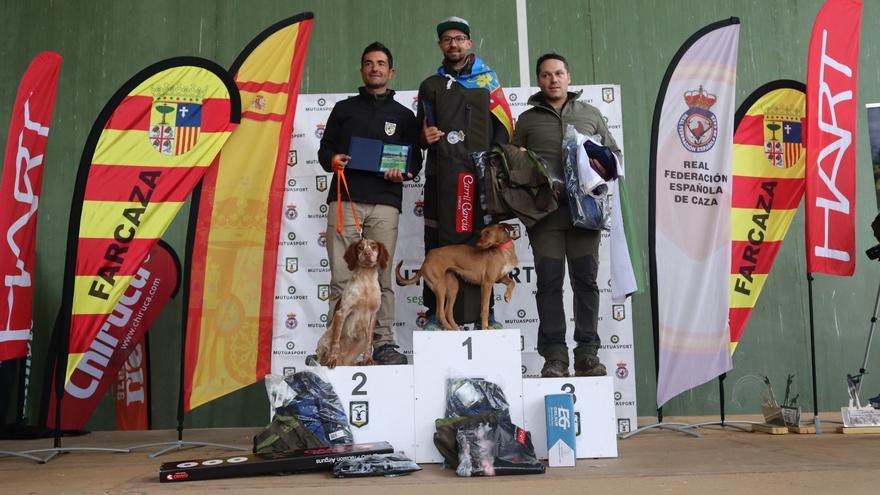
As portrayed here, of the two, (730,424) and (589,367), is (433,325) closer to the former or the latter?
(589,367)

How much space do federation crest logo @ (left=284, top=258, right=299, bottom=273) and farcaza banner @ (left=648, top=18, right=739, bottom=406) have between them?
7.43ft

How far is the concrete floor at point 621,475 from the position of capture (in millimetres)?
2838

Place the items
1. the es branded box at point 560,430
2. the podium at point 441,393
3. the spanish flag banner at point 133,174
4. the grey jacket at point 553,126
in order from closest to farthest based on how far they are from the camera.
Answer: the es branded box at point 560,430, the podium at point 441,393, the spanish flag banner at point 133,174, the grey jacket at point 553,126

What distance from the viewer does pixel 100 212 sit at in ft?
13.3

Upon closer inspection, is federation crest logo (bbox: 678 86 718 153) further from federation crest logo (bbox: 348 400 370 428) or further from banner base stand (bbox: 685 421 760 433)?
federation crest logo (bbox: 348 400 370 428)

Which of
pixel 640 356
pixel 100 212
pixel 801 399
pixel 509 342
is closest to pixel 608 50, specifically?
pixel 640 356

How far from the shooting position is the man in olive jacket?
155 inches

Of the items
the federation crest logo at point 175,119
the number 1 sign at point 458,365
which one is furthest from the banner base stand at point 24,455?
the number 1 sign at point 458,365

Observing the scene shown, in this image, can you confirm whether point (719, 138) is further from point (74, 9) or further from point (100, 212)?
point (74, 9)

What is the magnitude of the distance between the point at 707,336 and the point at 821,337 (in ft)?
7.40

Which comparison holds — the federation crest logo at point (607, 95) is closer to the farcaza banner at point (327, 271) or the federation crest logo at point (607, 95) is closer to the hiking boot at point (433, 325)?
the farcaza banner at point (327, 271)

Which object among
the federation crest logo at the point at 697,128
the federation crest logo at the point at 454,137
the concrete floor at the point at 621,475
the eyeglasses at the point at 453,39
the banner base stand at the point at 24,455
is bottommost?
the banner base stand at the point at 24,455

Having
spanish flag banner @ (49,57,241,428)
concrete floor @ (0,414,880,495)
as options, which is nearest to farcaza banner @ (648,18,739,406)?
concrete floor @ (0,414,880,495)

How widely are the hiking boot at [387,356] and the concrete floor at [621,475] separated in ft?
2.41
